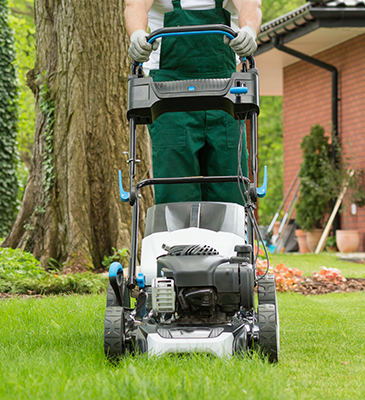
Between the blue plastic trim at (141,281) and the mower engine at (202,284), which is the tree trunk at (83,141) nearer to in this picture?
the blue plastic trim at (141,281)

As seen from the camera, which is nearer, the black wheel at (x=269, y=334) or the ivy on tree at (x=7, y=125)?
the black wheel at (x=269, y=334)

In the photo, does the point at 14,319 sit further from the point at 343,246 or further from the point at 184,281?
the point at 343,246

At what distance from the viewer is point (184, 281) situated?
212 centimetres

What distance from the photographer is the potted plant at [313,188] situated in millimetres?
11172

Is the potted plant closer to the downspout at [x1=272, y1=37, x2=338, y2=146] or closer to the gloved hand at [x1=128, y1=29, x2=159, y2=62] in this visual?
the downspout at [x1=272, y1=37, x2=338, y2=146]

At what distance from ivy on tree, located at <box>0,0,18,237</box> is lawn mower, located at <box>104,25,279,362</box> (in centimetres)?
981

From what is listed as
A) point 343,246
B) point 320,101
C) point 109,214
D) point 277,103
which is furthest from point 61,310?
point 277,103

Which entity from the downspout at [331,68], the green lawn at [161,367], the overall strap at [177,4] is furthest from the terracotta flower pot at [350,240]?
the overall strap at [177,4]

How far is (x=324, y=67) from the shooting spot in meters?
11.1

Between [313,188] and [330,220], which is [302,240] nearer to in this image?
[313,188]

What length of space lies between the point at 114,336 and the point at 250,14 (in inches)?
65.9

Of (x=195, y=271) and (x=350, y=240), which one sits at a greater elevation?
(x=195, y=271)

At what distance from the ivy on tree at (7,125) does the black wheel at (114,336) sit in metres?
10.1

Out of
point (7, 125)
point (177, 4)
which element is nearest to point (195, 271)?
point (177, 4)
